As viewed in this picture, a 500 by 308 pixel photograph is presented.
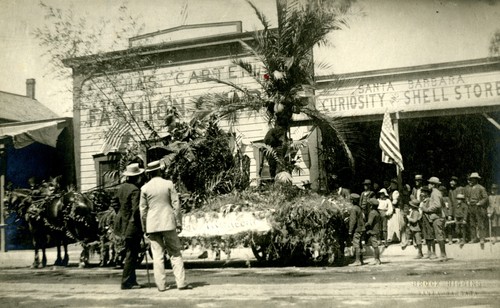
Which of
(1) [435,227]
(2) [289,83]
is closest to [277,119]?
(2) [289,83]

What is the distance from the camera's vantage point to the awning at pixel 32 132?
1493cm

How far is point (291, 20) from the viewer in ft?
35.2

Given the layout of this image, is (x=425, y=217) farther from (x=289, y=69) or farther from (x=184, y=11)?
(x=184, y=11)

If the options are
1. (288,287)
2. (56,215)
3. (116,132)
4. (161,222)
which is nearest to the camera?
(288,287)

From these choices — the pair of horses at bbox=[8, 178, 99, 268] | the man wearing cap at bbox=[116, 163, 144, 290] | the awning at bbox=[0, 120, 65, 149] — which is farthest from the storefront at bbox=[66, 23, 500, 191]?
the man wearing cap at bbox=[116, 163, 144, 290]

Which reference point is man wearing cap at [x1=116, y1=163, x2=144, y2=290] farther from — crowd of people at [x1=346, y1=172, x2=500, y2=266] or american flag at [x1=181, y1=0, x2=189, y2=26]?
crowd of people at [x1=346, y1=172, x2=500, y2=266]

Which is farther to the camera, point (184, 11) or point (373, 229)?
point (373, 229)

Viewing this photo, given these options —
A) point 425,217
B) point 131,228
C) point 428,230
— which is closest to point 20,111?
point 131,228

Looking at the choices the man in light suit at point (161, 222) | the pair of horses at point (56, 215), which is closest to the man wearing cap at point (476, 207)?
the man in light suit at point (161, 222)

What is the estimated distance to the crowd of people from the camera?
9438 mm

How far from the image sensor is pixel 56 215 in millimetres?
10398

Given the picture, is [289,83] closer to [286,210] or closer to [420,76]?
[286,210]

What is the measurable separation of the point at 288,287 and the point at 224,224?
220 centimetres

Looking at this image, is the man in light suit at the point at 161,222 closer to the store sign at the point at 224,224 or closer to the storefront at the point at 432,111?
the store sign at the point at 224,224
